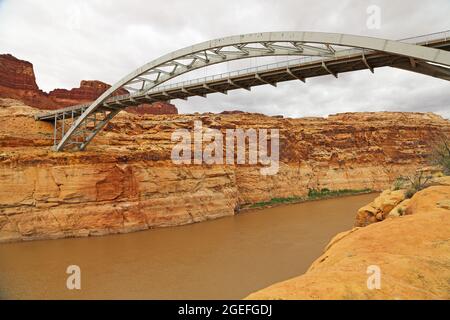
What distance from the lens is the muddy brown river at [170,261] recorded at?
35.4 ft

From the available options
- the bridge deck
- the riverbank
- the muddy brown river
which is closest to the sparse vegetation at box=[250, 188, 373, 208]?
the riverbank

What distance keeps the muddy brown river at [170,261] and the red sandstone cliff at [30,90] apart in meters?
35.5

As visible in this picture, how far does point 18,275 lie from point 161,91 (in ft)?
48.6

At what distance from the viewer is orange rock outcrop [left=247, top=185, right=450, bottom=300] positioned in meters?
3.73

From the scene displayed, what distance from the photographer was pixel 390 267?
179 inches

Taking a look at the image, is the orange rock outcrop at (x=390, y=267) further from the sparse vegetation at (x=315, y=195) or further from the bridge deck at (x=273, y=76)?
the sparse vegetation at (x=315, y=195)

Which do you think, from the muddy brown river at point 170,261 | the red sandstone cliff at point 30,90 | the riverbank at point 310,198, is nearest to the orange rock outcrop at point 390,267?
the muddy brown river at point 170,261

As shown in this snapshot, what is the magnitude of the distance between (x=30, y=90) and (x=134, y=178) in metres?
34.9

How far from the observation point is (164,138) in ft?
92.2

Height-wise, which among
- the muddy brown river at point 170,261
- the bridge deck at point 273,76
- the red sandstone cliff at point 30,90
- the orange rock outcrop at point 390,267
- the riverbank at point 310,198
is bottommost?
the muddy brown river at point 170,261

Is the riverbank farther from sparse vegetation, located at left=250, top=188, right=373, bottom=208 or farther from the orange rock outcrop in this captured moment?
the orange rock outcrop

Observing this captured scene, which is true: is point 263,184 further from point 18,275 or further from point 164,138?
point 18,275

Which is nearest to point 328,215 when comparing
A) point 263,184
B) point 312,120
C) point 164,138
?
point 263,184
